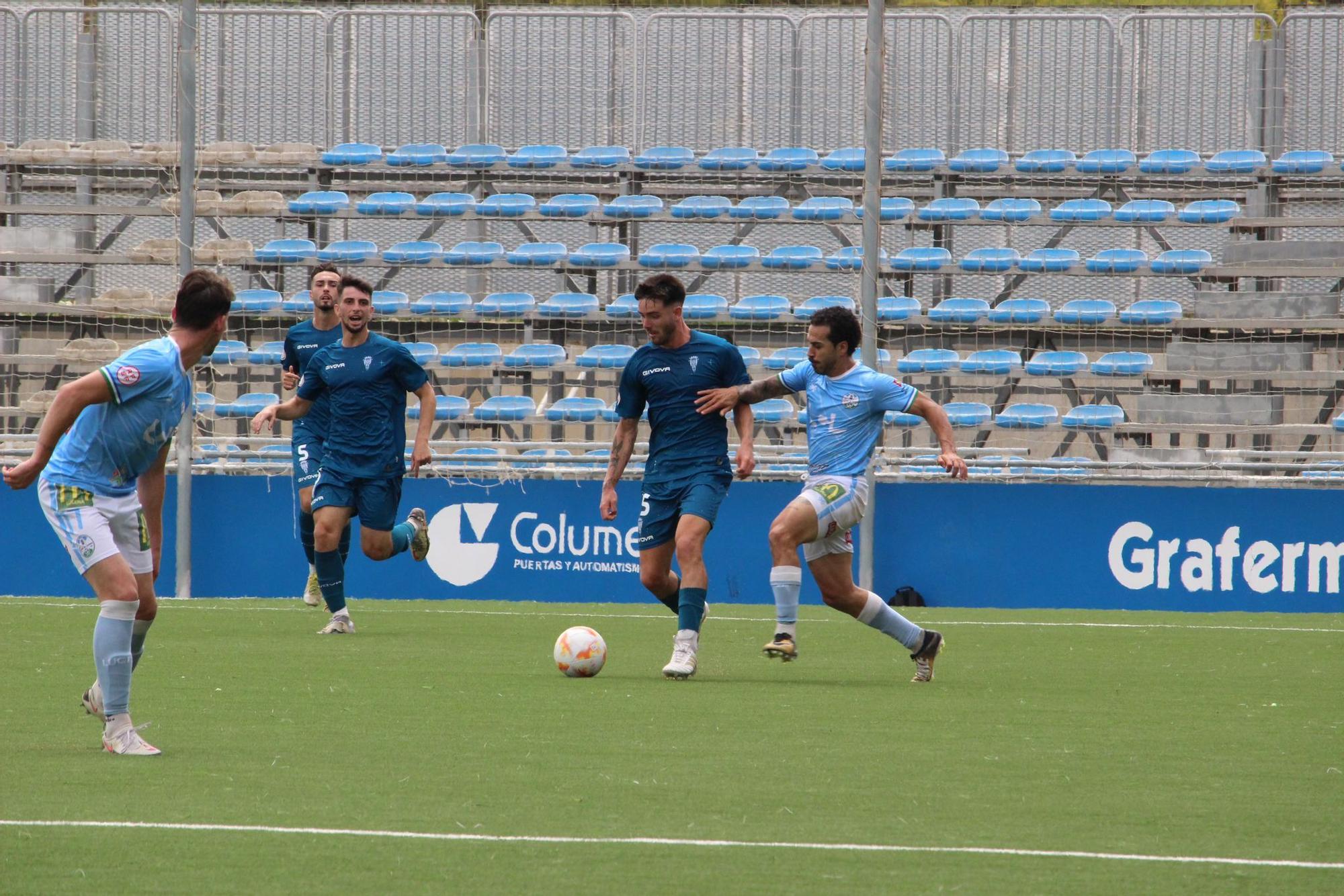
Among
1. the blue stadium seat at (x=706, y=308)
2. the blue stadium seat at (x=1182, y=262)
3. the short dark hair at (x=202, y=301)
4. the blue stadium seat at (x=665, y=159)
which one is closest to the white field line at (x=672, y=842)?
the short dark hair at (x=202, y=301)

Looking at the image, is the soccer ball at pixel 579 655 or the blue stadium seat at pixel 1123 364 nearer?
the soccer ball at pixel 579 655

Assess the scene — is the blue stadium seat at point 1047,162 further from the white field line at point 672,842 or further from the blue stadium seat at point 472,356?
the white field line at point 672,842

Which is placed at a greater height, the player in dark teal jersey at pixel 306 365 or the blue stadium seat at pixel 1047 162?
the blue stadium seat at pixel 1047 162

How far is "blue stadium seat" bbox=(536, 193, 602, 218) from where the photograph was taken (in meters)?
19.3

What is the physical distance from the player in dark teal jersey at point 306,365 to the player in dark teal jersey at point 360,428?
51cm

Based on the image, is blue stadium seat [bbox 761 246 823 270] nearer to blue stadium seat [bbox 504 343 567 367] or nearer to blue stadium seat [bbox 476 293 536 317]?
blue stadium seat [bbox 504 343 567 367]

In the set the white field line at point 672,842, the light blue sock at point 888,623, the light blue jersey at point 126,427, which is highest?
the light blue jersey at point 126,427

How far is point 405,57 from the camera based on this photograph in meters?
21.1

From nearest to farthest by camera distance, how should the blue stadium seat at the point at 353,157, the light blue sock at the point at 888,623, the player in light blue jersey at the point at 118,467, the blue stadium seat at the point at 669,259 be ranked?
the player in light blue jersey at the point at 118,467, the light blue sock at the point at 888,623, the blue stadium seat at the point at 669,259, the blue stadium seat at the point at 353,157

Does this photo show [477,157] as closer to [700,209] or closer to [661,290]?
[700,209]

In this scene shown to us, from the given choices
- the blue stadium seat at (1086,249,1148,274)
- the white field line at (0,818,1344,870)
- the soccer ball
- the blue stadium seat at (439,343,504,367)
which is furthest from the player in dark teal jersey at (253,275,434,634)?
the blue stadium seat at (1086,249,1148,274)

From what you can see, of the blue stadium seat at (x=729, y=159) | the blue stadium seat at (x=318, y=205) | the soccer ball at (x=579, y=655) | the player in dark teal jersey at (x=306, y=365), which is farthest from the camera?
the blue stadium seat at (x=729, y=159)

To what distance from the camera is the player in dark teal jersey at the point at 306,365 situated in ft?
38.0

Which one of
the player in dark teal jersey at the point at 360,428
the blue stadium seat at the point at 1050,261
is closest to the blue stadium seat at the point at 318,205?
the blue stadium seat at the point at 1050,261
